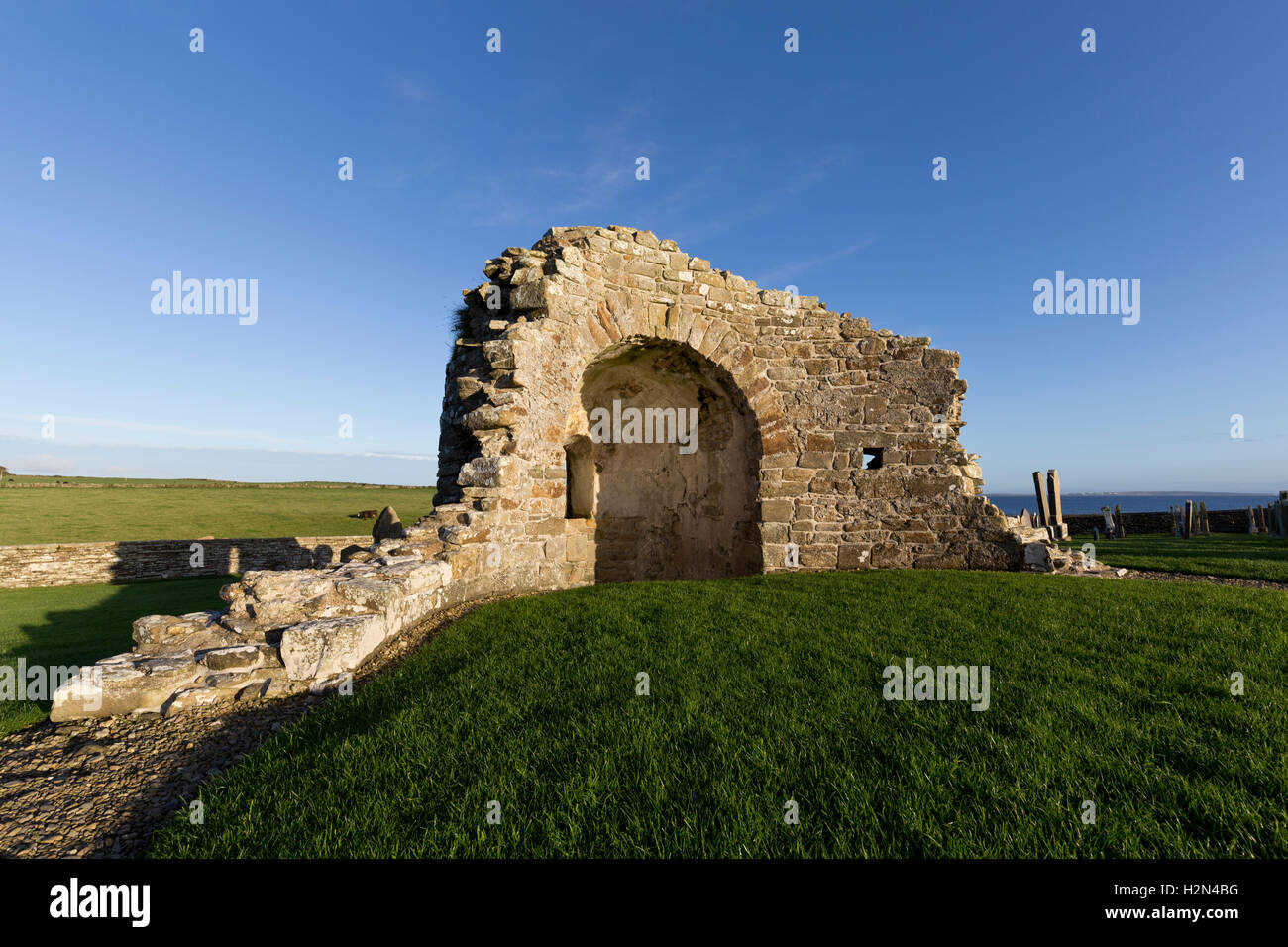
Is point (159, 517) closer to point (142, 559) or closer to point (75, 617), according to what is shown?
point (142, 559)

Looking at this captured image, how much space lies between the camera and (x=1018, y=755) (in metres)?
2.58

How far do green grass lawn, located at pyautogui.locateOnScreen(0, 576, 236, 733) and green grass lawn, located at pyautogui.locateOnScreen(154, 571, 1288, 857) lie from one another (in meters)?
2.77

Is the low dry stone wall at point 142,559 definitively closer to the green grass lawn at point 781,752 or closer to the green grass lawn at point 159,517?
the green grass lawn at point 159,517

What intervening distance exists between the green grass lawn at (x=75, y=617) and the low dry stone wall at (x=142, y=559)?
0.81m

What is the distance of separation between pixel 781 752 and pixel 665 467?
8382 mm

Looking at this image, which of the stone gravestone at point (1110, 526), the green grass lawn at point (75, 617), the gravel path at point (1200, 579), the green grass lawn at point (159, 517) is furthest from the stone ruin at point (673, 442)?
the stone gravestone at point (1110, 526)

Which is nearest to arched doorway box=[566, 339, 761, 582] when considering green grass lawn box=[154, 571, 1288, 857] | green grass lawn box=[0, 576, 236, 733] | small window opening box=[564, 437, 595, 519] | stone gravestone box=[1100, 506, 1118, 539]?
small window opening box=[564, 437, 595, 519]

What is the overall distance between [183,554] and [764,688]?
16497 millimetres

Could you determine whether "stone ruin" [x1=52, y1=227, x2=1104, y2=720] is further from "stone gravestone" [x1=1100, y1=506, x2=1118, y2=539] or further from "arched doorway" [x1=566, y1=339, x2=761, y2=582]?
"stone gravestone" [x1=1100, y1=506, x2=1118, y2=539]

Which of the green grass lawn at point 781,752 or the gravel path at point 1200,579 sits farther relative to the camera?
the gravel path at point 1200,579

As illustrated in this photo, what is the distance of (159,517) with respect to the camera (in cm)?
2173

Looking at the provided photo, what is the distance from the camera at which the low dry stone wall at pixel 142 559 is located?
38.2 feet
